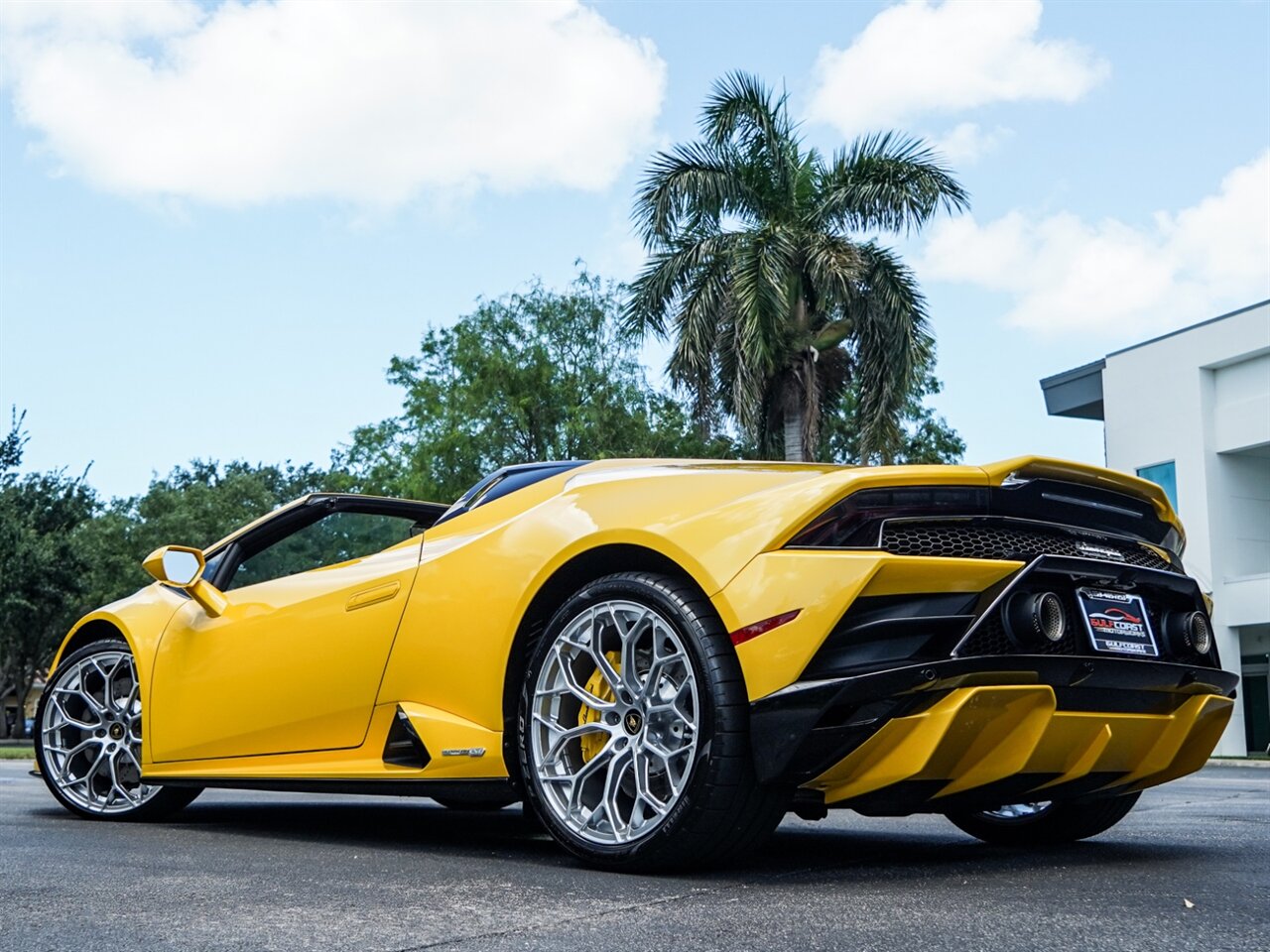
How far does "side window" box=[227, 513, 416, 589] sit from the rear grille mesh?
7.10 ft

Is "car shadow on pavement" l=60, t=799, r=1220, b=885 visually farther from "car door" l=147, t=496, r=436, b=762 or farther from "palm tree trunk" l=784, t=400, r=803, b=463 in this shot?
"palm tree trunk" l=784, t=400, r=803, b=463

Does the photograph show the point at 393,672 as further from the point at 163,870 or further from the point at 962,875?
the point at 962,875

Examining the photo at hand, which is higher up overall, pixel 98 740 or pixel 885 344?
pixel 885 344

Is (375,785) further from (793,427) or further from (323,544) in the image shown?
(793,427)

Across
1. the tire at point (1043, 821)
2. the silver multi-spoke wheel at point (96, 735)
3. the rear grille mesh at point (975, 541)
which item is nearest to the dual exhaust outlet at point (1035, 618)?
the rear grille mesh at point (975, 541)

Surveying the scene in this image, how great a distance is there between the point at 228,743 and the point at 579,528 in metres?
1.94

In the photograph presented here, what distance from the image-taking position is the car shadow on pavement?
4.01 m

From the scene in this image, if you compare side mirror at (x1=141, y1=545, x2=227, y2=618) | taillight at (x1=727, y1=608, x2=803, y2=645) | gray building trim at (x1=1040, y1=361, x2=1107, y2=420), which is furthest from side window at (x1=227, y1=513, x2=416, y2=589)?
gray building trim at (x1=1040, y1=361, x2=1107, y2=420)

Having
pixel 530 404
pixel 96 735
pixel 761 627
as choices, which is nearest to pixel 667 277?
pixel 530 404

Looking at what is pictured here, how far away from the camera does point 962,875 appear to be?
12.5 ft

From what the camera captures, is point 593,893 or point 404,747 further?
point 404,747

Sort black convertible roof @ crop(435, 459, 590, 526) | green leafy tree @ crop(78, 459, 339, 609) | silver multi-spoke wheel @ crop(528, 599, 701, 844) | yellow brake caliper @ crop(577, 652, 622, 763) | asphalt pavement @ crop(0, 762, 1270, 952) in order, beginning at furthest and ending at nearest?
1. green leafy tree @ crop(78, 459, 339, 609)
2. black convertible roof @ crop(435, 459, 590, 526)
3. yellow brake caliper @ crop(577, 652, 622, 763)
4. silver multi-spoke wheel @ crop(528, 599, 701, 844)
5. asphalt pavement @ crop(0, 762, 1270, 952)

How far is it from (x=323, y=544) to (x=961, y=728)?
2806 mm

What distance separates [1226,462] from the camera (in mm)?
27422
